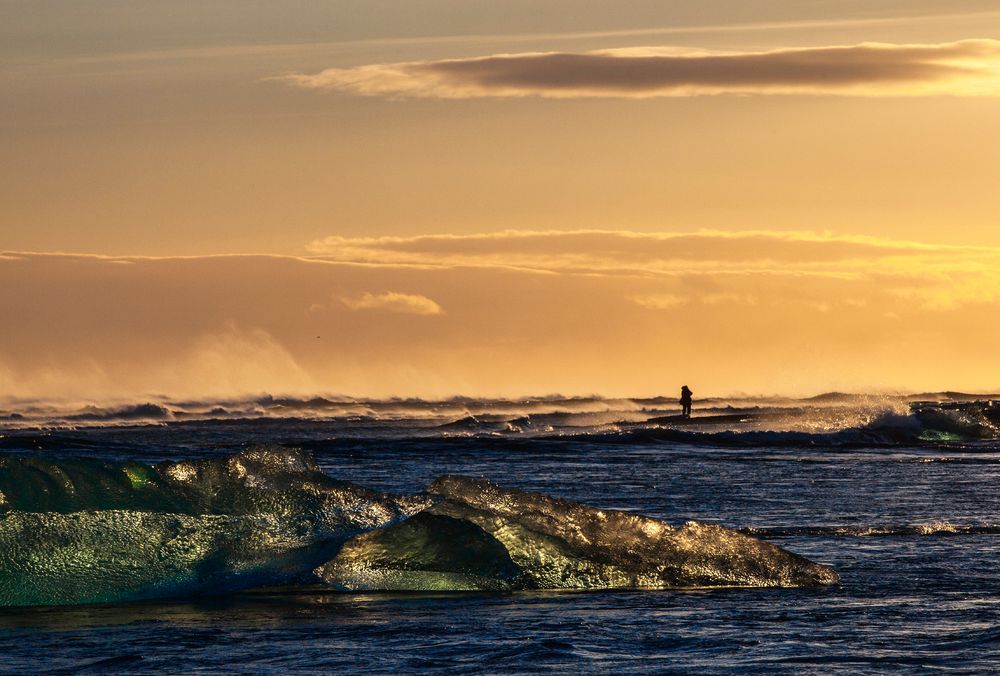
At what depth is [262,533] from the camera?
13047mm

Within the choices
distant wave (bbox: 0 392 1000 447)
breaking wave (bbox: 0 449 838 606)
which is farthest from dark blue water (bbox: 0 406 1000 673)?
distant wave (bbox: 0 392 1000 447)

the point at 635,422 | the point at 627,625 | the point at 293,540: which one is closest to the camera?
the point at 627,625

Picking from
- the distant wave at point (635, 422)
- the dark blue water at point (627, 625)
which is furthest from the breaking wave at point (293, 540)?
the distant wave at point (635, 422)

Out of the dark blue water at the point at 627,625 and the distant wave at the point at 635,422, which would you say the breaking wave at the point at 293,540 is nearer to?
the dark blue water at the point at 627,625

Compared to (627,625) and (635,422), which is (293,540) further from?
(635,422)

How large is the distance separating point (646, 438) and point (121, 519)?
38.8m

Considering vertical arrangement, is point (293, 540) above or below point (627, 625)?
above

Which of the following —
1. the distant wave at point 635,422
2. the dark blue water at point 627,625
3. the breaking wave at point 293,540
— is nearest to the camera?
the dark blue water at point 627,625

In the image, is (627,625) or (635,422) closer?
(627,625)

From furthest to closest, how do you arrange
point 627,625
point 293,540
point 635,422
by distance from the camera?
point 635,422 → point 293,540 → point 627,625

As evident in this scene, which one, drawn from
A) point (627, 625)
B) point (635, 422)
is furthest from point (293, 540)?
point (635, 422)

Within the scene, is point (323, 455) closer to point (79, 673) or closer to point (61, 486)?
point (61, 486)

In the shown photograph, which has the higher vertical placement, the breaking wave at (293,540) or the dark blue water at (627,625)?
the breaking wave at (293,540)

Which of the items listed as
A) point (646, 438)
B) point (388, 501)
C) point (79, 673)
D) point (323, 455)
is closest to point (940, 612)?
point (388, 501)
